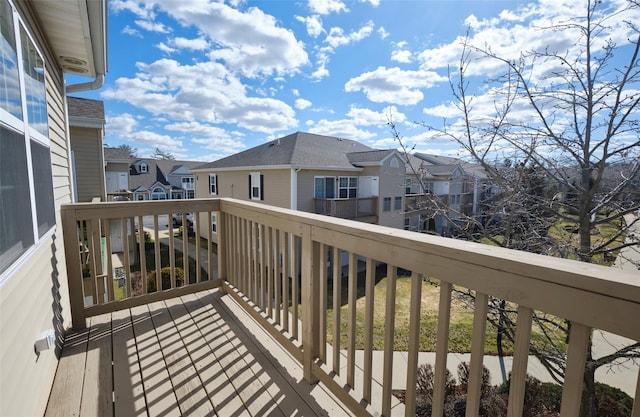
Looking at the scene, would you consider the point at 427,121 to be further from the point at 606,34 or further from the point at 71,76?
the point at 71,76

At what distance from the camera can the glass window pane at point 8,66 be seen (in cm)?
130

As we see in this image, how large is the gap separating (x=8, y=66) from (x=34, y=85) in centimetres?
82

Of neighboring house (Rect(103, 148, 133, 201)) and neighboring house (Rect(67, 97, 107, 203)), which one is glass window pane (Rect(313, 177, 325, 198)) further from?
neighboring house (Rect(103, 148, 133, 201))

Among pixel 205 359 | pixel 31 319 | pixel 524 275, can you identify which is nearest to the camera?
pixel 524 275

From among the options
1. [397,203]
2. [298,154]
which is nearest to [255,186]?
[298,154]

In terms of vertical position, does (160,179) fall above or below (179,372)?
above

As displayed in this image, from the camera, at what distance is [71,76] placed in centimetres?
428

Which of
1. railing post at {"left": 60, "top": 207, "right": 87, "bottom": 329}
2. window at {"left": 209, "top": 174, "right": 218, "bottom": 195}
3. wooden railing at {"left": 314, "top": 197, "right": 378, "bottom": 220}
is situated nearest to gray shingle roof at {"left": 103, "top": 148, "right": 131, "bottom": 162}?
window at {"left": 209, "top": 174, "right": 218, "bottom": 195}

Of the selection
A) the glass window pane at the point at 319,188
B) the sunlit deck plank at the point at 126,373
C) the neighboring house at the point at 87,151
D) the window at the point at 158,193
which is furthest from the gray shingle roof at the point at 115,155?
the sunlit deck plank at the point at 126,373

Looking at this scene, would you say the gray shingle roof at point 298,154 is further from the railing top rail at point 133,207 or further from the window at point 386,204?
the railing top rail at point 133,207

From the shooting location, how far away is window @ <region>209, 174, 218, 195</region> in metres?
15.2

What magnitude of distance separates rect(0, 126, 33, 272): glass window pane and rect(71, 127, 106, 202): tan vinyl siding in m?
9.24

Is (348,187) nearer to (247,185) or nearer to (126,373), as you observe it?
(247,185)

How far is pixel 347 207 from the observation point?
12023mm
